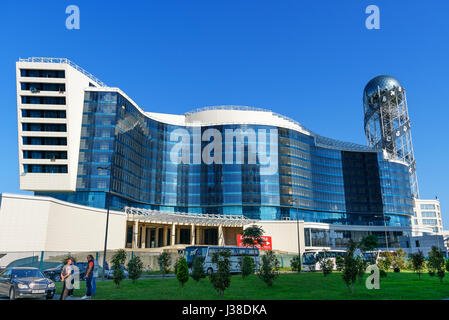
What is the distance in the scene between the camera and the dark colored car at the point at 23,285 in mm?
17547

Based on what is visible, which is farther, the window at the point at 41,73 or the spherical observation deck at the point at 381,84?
the spherical observation deck at the point at 381,84

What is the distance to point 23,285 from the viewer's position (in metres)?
17.6

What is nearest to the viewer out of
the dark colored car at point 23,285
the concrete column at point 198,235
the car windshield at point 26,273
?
the dark colored car at point 23,285

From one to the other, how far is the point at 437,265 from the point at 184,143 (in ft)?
266

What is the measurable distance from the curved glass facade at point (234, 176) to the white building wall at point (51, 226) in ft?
26.0

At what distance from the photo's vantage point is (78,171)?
71625mm

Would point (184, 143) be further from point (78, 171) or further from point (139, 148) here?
point (78, 171)

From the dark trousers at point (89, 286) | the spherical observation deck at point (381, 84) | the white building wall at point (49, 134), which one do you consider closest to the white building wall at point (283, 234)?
the white building wall at point (49, 134)

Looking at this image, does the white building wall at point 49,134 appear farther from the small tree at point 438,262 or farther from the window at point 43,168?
the small tree at point 438,262

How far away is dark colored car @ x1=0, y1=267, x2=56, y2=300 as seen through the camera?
17547mm

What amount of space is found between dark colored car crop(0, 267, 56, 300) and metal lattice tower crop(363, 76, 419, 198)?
119604 millimetres

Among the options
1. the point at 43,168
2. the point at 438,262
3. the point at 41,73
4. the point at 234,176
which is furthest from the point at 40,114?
the point at 438,262

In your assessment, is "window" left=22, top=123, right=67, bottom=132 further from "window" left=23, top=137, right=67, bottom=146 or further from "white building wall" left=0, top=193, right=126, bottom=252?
"white building wall" left=0, top=193, right=126, bottom=252
